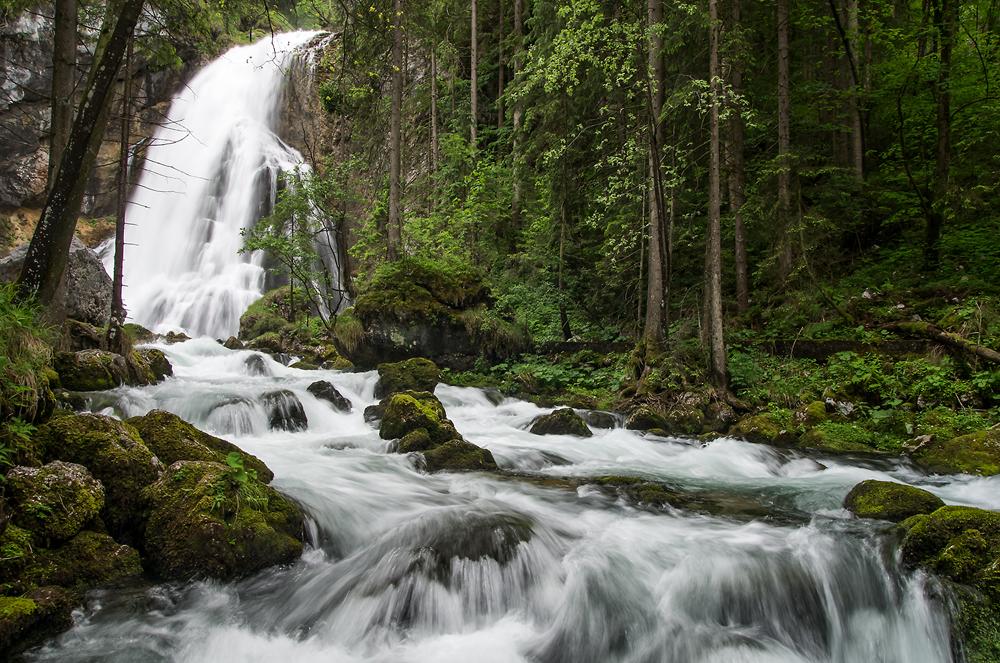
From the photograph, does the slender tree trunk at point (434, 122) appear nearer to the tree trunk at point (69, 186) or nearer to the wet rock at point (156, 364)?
the wet rock at point (156, 364)

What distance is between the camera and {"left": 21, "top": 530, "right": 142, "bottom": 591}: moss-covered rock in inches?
137

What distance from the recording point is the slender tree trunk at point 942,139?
34.8ft

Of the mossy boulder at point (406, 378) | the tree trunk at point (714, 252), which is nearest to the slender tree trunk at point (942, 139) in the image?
the tree trunk at point (714, 252)

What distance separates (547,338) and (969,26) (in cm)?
1198

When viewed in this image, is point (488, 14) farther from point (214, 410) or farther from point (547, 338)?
point (214, 410)

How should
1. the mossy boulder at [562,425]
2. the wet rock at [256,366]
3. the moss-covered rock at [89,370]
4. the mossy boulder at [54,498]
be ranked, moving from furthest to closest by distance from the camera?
the wet rock at [256,366] < the mossy boulder at [562,425] < the moss-covered rock at [89,370] < the mossy boulder at [54,498]

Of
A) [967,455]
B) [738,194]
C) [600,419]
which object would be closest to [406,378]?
[600,419]

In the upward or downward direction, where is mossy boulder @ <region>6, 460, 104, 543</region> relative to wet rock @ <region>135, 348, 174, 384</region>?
downward

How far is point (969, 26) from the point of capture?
11.7 meters

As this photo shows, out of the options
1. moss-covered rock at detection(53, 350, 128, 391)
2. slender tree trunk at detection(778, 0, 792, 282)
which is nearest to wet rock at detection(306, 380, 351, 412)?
moss-covered rock at detection(53, 350, 128, 391)

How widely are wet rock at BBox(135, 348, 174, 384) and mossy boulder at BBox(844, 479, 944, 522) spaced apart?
1193 cm

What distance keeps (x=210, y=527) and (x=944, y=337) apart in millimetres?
10521

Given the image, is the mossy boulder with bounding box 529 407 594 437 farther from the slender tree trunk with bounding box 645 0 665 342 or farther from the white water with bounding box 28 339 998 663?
the white water with bounding box 28 339 998 663

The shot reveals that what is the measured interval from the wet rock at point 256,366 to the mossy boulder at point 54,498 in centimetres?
1141
